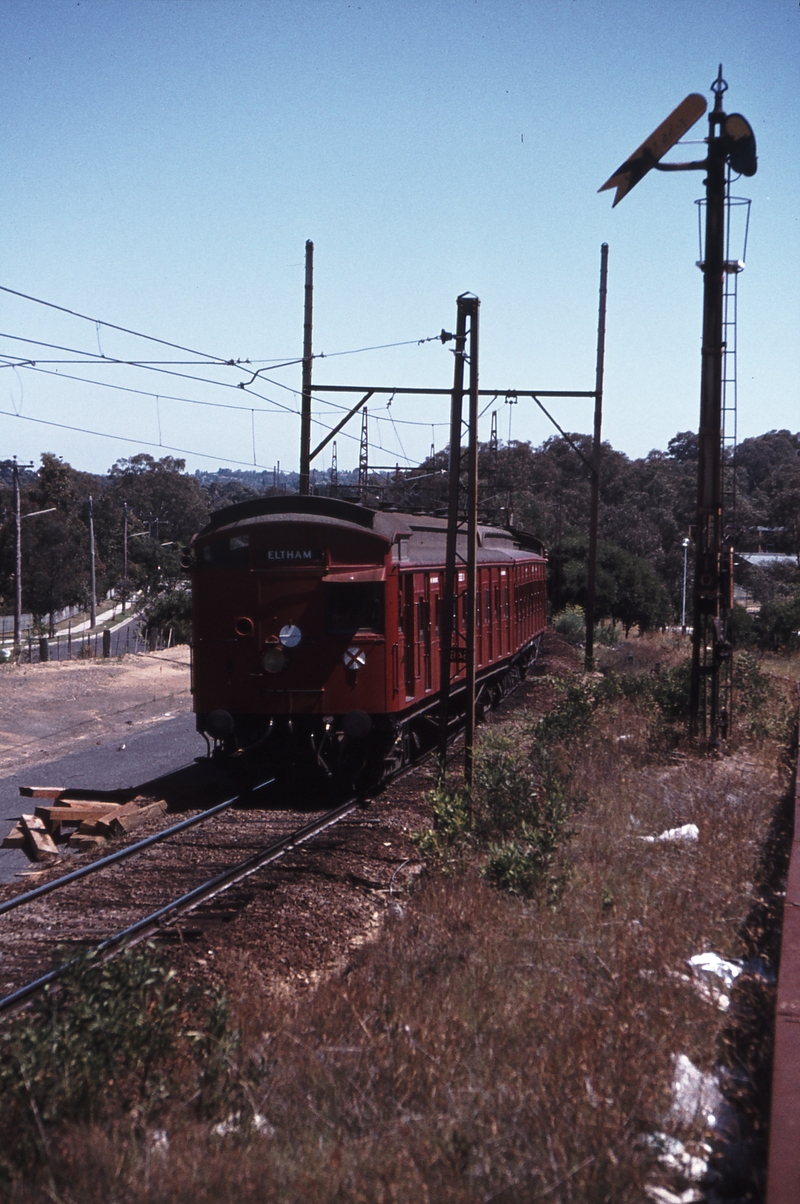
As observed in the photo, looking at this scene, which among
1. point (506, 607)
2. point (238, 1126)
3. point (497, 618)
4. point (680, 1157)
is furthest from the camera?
point (506, 607)

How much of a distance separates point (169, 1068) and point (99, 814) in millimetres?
8261

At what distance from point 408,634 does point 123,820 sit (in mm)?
3977

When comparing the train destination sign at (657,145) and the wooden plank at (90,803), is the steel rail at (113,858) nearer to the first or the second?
the wooden plank at (90,803)

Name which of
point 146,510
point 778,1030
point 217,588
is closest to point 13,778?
point 217,588

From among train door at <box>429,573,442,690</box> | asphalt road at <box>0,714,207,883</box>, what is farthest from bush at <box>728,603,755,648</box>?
train door at <box>429,573,442,690</box>

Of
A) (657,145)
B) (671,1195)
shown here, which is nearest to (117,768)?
(657,145)

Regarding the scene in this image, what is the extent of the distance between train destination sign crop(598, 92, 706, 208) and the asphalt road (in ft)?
32.0

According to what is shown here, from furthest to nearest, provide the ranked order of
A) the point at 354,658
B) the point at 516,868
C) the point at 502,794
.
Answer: the point at 354,658
the point at 502,794
the point at 516,868

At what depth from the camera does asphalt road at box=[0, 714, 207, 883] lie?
14.9 m

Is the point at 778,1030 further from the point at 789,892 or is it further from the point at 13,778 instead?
the point at 13,778

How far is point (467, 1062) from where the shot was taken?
4.82 meters

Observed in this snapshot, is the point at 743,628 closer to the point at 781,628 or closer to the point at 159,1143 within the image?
the point at 781,628

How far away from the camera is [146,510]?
276 ft

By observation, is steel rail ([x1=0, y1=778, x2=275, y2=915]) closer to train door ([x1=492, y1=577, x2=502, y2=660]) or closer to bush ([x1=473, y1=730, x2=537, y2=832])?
bush ([x1=473, y1=730, x2=537, y2=832])
